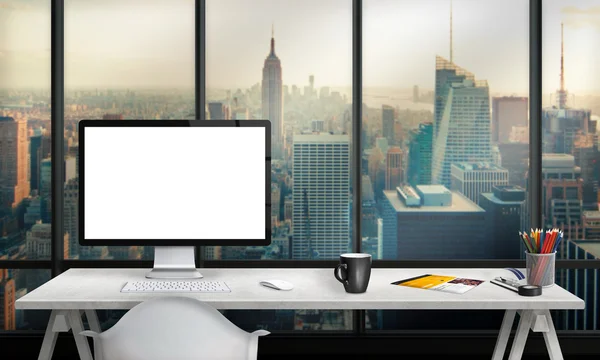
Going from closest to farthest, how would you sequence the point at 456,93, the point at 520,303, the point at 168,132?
the point at 520,303, the point at 168,132, the point at 456,93

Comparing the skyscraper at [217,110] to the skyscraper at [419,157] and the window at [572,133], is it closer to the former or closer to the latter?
the skyscraper at [419,157]

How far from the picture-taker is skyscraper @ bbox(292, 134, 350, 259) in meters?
3.27

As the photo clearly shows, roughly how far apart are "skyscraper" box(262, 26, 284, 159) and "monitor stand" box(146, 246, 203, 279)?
2.84 feet

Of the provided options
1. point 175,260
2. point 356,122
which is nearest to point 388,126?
point 356,122

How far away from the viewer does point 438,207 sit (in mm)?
3283

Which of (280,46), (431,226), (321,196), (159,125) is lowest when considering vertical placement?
(431,226)

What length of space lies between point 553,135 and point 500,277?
3.36 feet

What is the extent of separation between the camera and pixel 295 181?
3.28 metres

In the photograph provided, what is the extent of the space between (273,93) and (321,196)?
22.2 inches

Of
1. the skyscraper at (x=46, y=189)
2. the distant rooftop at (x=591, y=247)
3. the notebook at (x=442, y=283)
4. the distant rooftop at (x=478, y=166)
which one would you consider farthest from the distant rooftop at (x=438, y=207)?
the skyscraper at (x=46, y=189)

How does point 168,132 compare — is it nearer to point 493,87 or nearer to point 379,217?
point 379,217

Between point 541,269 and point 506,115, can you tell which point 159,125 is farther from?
point 506,115

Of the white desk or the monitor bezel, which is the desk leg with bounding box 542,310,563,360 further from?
the monitor bezel

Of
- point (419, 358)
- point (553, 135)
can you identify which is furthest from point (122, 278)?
point (553, 135)
